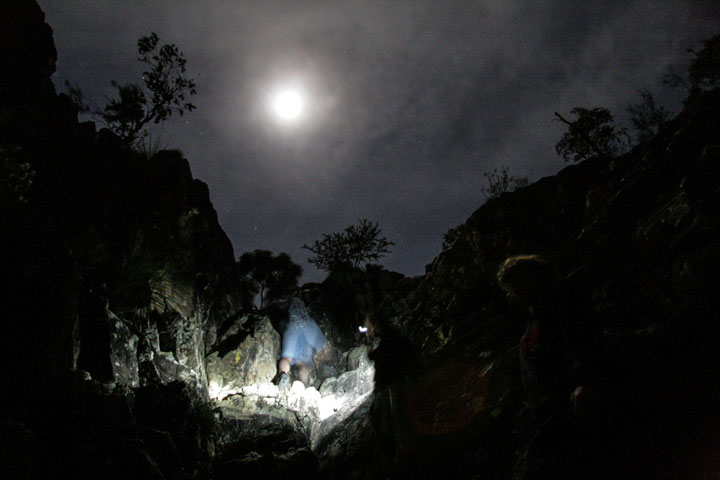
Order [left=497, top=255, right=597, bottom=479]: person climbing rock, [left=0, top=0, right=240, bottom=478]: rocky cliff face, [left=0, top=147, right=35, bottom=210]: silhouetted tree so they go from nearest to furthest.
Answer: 1. [left=497, top=255, right=597, bottom=479]: person climbing rock
2. [left=0, top=0, right=240, bottom=478]: rocky cliff face
3. [left=0, top=147, right=35, bottom=210]: silhouetted tree

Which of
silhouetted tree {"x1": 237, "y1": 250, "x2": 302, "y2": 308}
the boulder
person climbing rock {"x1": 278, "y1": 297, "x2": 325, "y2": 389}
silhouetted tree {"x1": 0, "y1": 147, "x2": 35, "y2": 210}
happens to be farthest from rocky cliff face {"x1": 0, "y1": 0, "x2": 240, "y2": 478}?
silhouetted tree {"x1": 237, "y1": 250, "x2": 302, "y2": 308}

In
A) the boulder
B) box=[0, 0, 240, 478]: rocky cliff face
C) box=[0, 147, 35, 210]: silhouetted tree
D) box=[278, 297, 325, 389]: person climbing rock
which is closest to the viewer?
box=[0, 0, 240, 478]: rocky cliff face

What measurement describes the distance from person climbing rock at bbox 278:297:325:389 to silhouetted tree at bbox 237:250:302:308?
5.26m

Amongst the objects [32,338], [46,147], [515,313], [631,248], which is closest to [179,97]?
[46,147]

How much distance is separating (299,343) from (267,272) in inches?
356

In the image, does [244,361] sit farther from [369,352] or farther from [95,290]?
[95,290]

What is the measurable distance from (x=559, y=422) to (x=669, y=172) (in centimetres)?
514

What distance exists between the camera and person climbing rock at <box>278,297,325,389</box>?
56.7 feet

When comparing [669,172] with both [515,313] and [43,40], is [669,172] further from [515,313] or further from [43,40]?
[43,40]

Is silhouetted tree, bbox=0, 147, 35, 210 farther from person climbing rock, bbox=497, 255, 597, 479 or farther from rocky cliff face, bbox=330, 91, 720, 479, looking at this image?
rocky cliff face, bbox=330, 91, 720, 479

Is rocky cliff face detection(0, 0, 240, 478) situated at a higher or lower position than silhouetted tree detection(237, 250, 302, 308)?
lower

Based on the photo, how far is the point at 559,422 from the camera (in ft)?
10.1

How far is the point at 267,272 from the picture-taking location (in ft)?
87.9

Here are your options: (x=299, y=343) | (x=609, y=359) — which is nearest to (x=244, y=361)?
(x=299, y=343)
